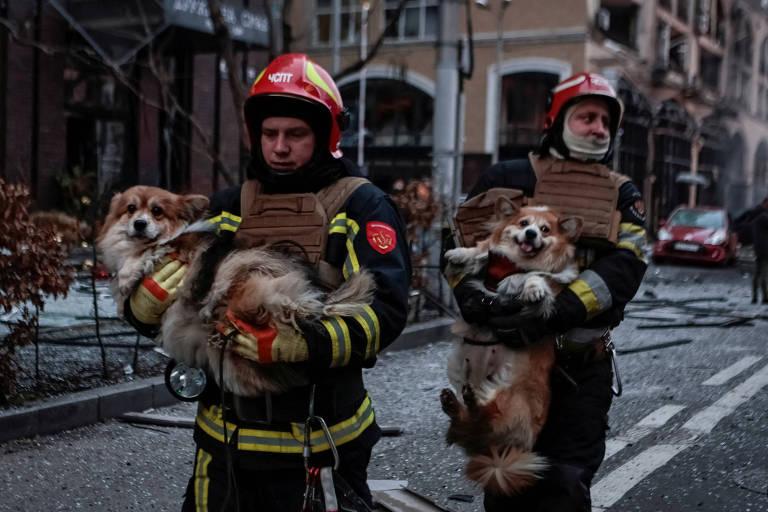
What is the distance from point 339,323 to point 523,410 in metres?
1.13

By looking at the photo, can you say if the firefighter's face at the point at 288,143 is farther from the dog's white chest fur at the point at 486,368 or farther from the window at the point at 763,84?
the window at the point at 763,84

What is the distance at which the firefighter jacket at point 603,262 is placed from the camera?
350cm

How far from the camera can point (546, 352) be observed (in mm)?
3570

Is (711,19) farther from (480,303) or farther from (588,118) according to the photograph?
(480,303)

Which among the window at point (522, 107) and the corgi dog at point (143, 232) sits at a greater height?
the window at point (522, 107)

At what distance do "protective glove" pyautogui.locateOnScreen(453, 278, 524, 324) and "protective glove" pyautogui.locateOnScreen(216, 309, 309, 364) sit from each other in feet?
3.78

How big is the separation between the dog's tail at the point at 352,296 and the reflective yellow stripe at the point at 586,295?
110cm

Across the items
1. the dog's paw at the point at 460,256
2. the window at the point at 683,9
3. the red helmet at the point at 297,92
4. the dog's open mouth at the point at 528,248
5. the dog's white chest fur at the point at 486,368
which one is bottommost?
the dog's white chest fur at the point at 486,368

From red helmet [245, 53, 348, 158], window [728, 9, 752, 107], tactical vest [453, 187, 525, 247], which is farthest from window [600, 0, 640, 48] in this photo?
red helmet [245, 53, 348, 158]

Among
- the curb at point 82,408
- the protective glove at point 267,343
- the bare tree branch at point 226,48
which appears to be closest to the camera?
the protective glove at point 267,343

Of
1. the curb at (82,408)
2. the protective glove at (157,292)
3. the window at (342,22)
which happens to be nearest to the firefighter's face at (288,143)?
the protective glove at (157,292)

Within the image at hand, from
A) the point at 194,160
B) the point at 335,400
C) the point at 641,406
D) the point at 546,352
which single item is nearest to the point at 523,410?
the point at 546,352

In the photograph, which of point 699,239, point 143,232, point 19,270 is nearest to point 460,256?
point 143,232

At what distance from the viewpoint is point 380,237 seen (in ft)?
9.16
